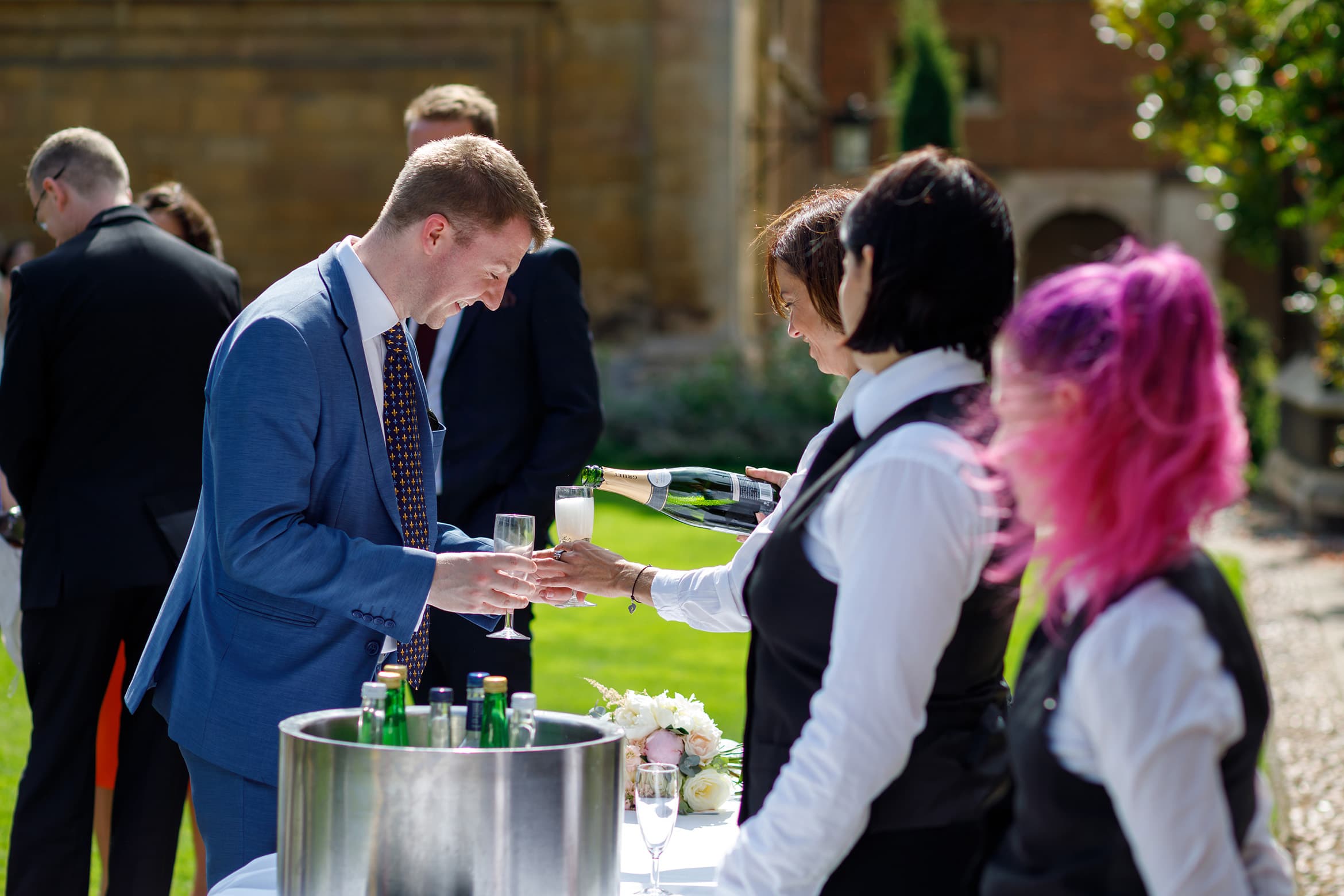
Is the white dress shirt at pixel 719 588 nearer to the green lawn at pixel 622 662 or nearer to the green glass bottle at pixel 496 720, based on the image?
the green glass bottle at pixel 496 720

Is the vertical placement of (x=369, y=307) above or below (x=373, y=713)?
above

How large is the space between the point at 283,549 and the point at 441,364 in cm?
178

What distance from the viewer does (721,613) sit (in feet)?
9.46

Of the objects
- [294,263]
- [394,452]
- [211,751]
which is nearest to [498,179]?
[394,452]

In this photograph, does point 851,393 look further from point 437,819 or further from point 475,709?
point 437,819

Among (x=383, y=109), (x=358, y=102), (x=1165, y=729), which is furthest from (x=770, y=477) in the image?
(x=358, y=102)

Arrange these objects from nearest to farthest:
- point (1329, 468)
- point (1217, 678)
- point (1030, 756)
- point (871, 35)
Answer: point (1217, 678) → point (1030, 756) → point (1329, 468) → point (871, 35)

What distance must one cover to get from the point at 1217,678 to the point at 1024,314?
48 centimetres

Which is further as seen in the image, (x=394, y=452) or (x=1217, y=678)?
(x=394, y=452)

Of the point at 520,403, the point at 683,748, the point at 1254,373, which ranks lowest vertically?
the point at 683,748

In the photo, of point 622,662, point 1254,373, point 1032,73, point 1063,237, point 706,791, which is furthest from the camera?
point 1063,237

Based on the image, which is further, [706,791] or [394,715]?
[706,791]

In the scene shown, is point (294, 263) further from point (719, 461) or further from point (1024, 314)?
point (1024, 314)

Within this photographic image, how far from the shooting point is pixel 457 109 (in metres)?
4.32
